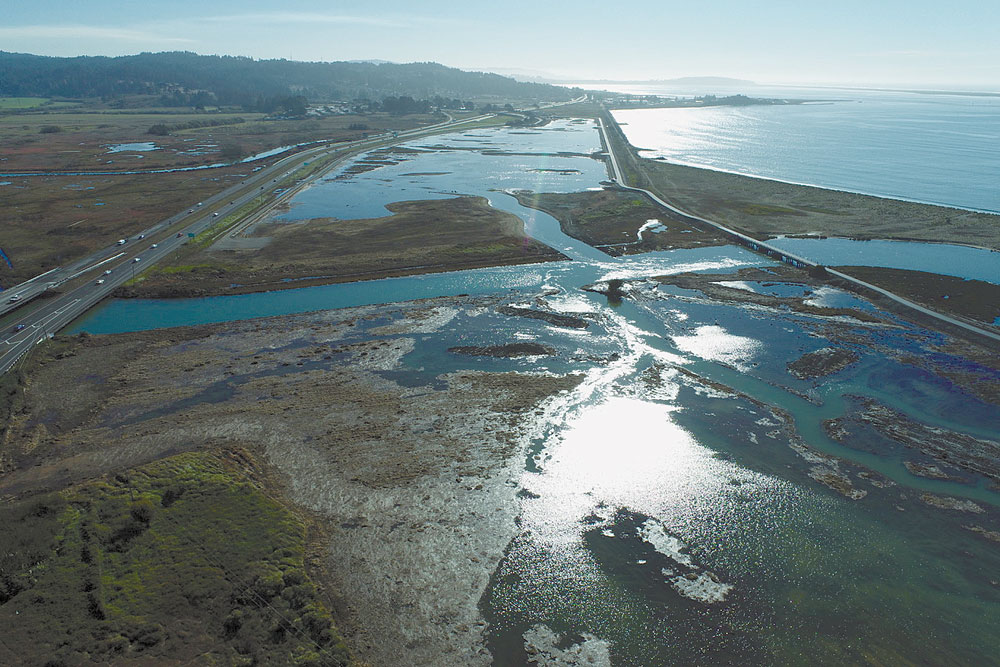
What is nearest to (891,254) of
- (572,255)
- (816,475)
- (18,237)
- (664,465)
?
(572,255)

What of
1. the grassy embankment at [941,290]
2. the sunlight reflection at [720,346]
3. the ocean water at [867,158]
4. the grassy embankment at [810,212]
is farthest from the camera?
the ocean water at [867,158]

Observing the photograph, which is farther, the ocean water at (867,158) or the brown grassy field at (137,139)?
the brown grassy field at (137,139)

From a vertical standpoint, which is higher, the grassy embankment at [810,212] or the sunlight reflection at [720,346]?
the grassy embankment at [810,212]

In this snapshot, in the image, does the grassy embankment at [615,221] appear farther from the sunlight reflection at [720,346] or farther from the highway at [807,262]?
the sunlight reflection at [720,346]

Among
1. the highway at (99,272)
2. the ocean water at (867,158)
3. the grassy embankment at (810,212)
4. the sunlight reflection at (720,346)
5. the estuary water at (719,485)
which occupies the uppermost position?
the ocean water at (867,158)

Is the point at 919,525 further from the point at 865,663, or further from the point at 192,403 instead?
the point at 192,403

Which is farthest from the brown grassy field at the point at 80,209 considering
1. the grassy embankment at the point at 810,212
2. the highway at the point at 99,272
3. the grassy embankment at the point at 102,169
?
the grassy embankment at the point at 810,212
